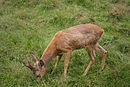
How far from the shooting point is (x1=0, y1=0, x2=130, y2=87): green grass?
770 cm

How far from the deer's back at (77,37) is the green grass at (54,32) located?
0.70 meters

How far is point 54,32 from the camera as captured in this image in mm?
11266

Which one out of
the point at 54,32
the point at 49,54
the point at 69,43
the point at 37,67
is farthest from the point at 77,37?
the point at 54,32

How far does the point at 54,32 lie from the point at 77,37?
3154 millimetres

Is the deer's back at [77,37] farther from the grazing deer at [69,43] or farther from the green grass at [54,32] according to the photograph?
the green grass at [54,32]

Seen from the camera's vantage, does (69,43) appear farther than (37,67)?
Yes

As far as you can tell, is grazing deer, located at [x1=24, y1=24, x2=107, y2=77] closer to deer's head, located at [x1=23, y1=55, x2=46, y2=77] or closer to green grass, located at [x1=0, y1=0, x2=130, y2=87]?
deer's head, located at [x1=23, y1=55, x2=46, y2=77]

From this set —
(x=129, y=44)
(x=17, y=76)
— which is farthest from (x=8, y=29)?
(x=129, y=44)

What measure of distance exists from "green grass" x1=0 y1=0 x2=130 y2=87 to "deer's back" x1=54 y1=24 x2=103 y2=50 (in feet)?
2.31

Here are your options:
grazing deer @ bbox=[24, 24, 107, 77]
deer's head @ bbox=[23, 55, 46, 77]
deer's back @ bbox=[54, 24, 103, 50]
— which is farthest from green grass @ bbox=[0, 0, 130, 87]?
deer's back @ bbox=[54, 24, 103, 50]

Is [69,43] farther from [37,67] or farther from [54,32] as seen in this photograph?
[54,32]

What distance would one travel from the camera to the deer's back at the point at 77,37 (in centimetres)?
811

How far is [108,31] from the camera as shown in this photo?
11688 mm

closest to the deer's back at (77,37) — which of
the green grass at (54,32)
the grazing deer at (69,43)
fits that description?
the grazing deer at (69,43)
